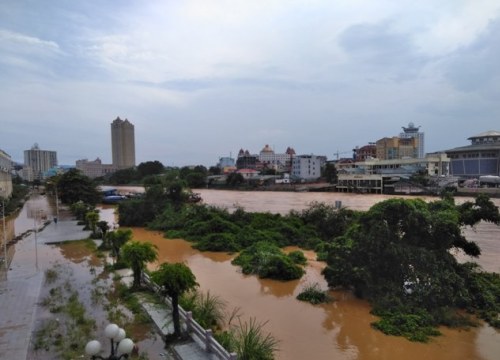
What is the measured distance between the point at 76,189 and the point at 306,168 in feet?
214

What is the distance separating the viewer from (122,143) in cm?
16912

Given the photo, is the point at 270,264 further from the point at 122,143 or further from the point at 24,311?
the point at 122,143

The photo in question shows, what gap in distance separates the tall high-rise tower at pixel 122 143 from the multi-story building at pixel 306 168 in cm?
9611

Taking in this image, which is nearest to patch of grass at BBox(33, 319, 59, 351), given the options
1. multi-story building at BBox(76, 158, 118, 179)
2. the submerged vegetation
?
the submerged vegetation

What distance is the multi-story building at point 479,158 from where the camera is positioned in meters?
71.9

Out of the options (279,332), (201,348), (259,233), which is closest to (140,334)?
(201,348)

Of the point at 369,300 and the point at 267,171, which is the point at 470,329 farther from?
the point at 267,171

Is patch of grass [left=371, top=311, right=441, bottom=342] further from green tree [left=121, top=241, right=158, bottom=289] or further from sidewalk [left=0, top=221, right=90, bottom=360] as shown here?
sidewalk [left=0, top=221, right=90, bottom=360]

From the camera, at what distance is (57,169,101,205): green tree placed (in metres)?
41.0

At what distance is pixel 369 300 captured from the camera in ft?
38.8

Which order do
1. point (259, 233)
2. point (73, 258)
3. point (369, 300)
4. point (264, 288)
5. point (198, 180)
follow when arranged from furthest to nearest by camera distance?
point (198, 180) < point (259, 233) < point (73, 258) < point (264, 288) < point (369, 300)

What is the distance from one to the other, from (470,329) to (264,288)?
642cm

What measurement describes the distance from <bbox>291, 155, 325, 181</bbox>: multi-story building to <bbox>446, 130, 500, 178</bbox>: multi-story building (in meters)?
30.8

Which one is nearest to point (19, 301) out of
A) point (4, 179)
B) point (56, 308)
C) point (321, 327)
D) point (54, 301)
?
point (54, 301)
